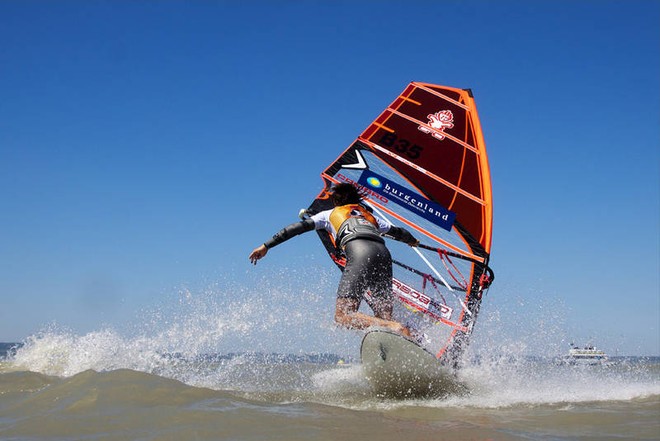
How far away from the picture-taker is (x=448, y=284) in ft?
21.9

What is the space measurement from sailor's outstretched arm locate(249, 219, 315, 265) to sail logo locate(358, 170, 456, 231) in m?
2.34

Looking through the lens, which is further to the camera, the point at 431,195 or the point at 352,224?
the point at 431,195

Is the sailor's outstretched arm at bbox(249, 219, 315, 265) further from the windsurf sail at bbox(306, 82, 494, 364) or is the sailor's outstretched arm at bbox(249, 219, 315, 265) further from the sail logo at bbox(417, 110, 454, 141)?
the sail logo at bbox(417, 110, 454, 141)

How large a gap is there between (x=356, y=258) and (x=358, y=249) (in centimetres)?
9

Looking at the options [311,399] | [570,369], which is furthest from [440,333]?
[311,399]

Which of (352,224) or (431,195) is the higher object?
(431,195)

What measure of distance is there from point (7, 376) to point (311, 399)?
2775mm

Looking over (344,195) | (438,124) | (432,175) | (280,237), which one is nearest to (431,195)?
(432,175)

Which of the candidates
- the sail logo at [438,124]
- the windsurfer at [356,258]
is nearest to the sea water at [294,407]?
the windsurfer at [356,258]

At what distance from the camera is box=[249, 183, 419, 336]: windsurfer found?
4.54 meters

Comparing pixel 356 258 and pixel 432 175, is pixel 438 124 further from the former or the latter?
pixel 356 258

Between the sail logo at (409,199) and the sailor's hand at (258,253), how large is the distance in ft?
8.26

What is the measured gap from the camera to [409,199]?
277 inches

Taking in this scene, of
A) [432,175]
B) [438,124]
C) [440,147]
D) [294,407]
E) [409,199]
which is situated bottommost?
[294,407]
